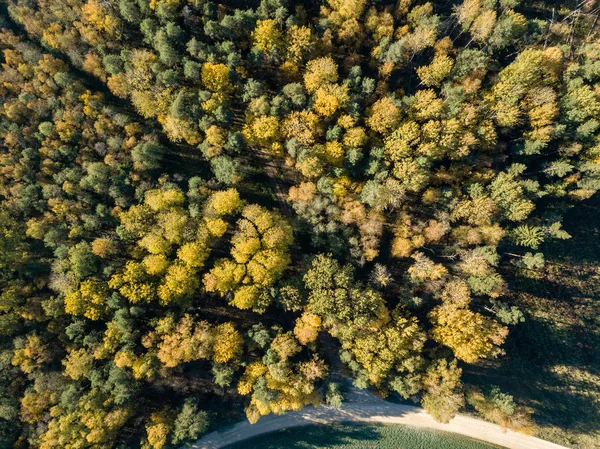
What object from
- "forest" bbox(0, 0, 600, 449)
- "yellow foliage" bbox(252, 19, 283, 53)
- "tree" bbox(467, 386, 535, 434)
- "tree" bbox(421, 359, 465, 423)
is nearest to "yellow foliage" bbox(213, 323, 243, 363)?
→ "forest" bbox(0, 0, 600, 449)

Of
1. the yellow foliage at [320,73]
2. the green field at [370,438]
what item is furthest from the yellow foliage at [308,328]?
the yellow foliage at [320,73]

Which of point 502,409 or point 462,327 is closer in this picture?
point 462,327

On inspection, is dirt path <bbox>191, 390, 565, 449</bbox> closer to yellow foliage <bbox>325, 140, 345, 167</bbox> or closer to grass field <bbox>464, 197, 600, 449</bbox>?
grass field <bbox>464, 197, 600, 449</bbox>

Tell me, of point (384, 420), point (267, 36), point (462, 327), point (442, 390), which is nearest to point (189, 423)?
point (384, 420)

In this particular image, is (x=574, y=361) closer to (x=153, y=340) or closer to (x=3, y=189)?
(x=153, y=340)

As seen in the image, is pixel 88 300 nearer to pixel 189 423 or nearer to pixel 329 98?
pixel 189 423

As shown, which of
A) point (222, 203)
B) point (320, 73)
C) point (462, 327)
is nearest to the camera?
point (320, 73)
